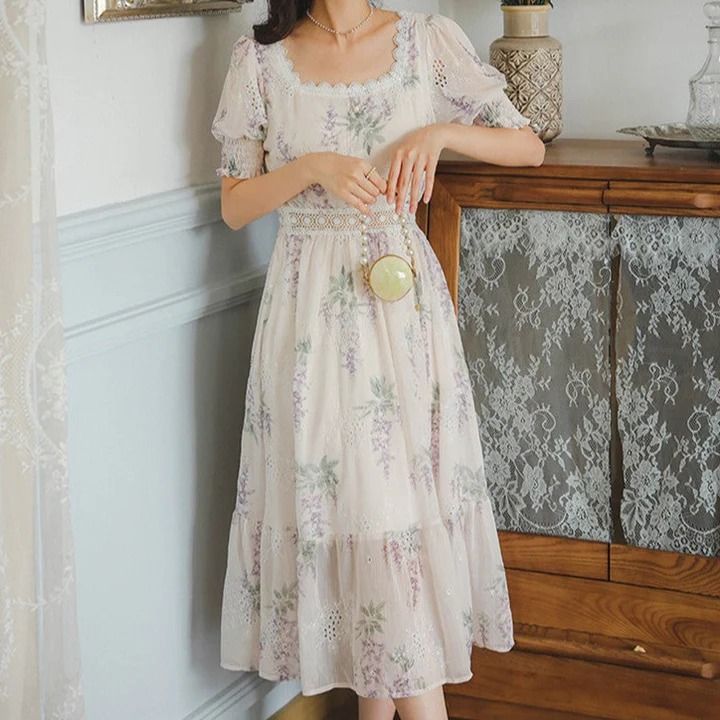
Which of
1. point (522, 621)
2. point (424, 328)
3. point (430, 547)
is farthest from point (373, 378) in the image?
point (522, 621)

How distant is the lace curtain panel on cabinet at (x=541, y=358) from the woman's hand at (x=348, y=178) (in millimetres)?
452

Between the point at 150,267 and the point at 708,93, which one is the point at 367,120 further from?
the point at 708,93

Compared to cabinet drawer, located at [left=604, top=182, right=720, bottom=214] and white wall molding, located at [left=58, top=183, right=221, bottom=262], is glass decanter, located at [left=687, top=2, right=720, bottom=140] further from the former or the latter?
white wall molding, located at [left=58, top=183, right=221, bottom=262]

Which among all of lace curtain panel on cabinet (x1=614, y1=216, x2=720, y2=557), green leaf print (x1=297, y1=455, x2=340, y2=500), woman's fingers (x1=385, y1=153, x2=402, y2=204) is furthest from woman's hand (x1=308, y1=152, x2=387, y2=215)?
lace curtain panel on cabinet (x1=614, y1=216, x2=720, y2=557)

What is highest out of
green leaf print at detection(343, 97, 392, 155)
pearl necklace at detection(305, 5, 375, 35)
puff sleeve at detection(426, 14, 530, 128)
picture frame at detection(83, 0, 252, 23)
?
picture frame at detection(83, 0, 252, 23)

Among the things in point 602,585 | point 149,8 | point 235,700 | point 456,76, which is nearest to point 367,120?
point 456,76

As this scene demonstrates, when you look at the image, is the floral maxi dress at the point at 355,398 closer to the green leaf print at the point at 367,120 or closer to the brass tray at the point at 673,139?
the green leaf print at the point at 367,120

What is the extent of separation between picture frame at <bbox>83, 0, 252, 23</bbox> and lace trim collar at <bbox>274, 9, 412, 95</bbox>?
0.38 feet

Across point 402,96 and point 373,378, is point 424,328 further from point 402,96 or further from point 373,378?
point 402,96

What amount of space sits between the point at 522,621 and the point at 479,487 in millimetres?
393

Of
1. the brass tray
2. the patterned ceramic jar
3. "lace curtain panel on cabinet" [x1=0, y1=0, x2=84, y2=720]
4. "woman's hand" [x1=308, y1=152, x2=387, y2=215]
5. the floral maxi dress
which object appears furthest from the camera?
the patterned ceramic jar

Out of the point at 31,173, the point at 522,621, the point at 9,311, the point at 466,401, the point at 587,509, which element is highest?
the point at 31,173

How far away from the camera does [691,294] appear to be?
7.86ft

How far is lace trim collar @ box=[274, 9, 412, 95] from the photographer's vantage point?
7.22 ft
